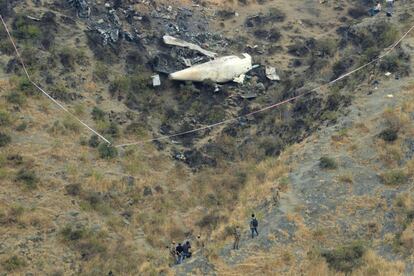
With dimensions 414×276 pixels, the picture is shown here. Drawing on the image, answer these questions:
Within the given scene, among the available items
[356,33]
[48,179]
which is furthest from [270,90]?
[48,179]

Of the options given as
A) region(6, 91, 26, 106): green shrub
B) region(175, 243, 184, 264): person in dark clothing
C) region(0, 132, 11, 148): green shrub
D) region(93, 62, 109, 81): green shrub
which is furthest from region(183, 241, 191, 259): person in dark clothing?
region(93, 62, 109, 81): green shrub

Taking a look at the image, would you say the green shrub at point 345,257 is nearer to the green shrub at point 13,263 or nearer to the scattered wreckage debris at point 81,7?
the green shrub at point 13,263

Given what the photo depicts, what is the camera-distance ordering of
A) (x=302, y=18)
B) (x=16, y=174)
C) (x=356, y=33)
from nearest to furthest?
(x=16, y=174), (x=356, y=33), (x=302, y=18)

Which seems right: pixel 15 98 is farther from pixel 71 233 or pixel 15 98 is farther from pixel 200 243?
pixel 200 243

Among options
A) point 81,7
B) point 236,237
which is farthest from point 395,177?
point 81,7

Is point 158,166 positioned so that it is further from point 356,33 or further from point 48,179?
point 356,33

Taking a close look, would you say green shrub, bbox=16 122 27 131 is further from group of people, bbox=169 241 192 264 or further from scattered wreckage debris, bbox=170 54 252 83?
group of people, bbox=169 241 192 264
